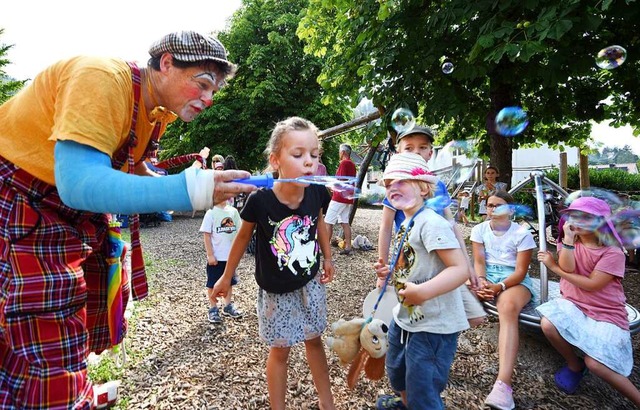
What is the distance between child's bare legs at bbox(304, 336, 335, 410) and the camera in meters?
2.30

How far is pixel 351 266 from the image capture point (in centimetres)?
657

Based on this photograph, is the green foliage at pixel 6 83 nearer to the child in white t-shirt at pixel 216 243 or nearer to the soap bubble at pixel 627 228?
the child in white t-shirt at pixel 216 243

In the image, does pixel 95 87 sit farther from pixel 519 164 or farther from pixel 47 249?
pixel 519 164

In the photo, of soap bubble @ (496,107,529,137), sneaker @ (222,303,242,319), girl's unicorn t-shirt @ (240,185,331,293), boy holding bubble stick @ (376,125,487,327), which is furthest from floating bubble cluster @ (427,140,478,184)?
sneaker @ (222,303,242,319)

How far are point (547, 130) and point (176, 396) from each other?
8.24m

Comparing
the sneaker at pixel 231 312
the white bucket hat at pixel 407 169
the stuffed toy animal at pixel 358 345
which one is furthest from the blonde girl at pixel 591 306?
the sneaker at pixel 231 312

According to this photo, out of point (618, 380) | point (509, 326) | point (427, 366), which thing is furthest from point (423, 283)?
point (618, 380)

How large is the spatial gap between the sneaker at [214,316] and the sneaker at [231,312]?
0.60 ft

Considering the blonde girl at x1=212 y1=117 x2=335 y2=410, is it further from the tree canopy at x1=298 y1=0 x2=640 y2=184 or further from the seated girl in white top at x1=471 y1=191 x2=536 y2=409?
the tree canopy at x1=298 y1=0 x2=640 y2=184

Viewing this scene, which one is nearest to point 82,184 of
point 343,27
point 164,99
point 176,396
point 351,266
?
point 164,99

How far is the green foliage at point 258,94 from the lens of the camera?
659 inches

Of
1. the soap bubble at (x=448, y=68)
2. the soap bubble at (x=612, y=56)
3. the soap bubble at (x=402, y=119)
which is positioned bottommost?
the soap bubble at (x=402, y=119)

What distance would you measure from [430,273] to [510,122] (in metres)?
3.74

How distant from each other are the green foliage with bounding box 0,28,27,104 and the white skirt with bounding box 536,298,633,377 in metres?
14.4
